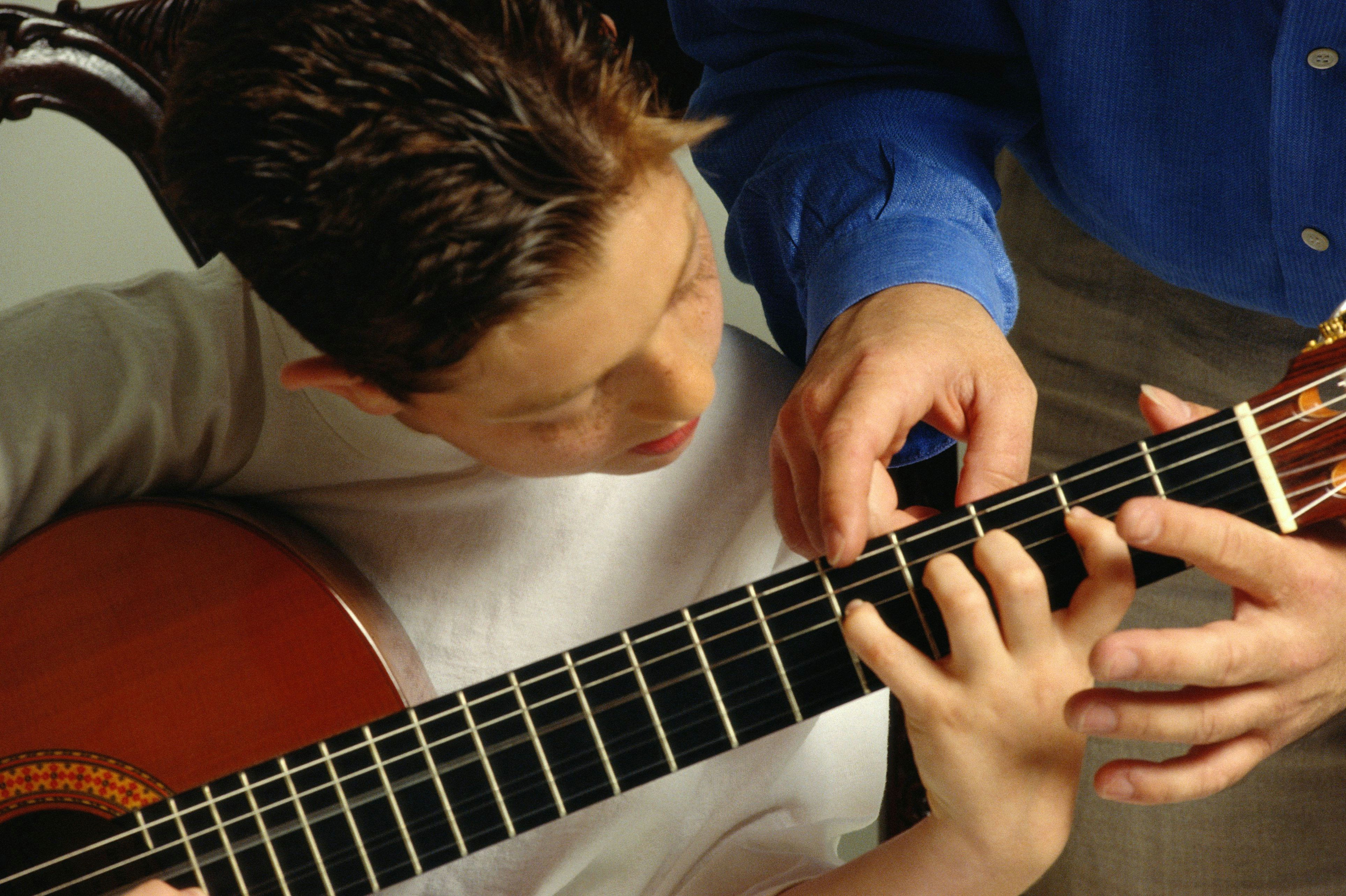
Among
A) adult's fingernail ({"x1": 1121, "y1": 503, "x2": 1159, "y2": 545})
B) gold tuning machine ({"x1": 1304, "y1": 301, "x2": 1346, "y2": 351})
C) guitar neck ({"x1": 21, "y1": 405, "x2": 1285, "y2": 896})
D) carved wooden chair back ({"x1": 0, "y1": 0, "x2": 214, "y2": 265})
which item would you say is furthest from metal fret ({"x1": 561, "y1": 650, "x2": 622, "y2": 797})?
carved wooden chair back ({"x1": 0, "y1": 0, "x2": 214, "y2": 265})

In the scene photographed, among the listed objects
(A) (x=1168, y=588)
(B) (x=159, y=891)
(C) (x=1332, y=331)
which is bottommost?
(A) (x=1168, y=588)

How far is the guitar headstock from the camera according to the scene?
51 cm

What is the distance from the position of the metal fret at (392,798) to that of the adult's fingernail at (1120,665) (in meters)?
0.42

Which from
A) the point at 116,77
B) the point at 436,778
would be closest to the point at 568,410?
the point at 436,778

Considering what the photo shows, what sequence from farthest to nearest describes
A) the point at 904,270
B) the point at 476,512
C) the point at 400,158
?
the point at 476,512 < the point at 904,270 < the point at 400,158

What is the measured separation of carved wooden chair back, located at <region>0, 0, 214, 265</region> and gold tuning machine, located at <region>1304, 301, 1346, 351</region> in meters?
0.84

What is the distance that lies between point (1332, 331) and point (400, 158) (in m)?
0.47

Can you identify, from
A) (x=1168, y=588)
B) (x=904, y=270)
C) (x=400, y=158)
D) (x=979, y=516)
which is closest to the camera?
(x=400, y=158)

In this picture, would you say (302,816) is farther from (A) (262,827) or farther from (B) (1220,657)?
(B) (1220,657)

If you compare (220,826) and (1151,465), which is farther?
(220,826)

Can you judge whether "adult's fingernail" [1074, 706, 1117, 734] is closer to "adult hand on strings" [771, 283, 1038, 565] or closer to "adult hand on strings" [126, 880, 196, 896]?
"adult hand on strings" [771, 283, 1038, 565]

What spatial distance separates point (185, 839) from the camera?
0.65 m

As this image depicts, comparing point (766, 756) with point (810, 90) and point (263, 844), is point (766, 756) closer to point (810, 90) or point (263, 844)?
point (263, 844)

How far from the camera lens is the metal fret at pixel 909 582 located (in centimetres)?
56
